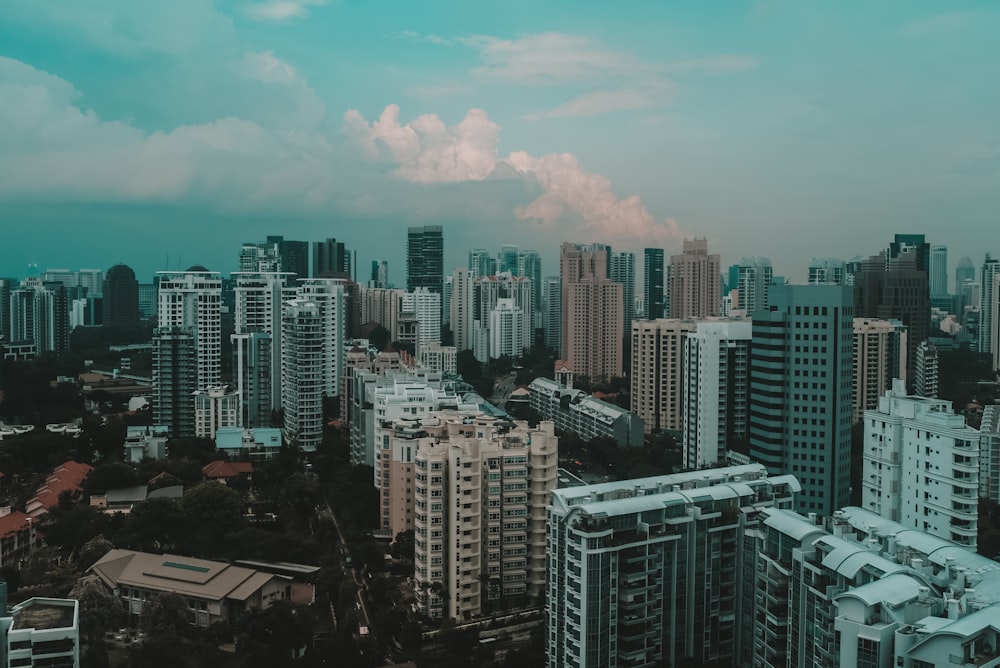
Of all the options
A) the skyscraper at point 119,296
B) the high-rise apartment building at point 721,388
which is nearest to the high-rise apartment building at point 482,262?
the skyscraper at point 119,296

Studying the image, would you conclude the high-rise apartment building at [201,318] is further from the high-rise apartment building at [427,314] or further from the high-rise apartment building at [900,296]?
the high-rise apartment building at [900,296]

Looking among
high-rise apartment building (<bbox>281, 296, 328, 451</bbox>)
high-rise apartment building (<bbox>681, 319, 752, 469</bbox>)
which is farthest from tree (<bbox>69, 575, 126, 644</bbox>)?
high-rise apartment building (<bbox>681, 319, 752, 469</bbox>)

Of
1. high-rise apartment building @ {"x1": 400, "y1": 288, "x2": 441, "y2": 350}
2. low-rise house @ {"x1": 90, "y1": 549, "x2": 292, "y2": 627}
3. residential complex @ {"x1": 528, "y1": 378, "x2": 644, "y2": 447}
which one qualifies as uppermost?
high-rise apartment building @ {"x1": 400, "y1": 288, "x2": 441, "y2": 350}

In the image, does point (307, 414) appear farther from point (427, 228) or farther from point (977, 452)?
point (427, 228)

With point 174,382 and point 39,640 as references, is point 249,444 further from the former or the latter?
point 39,640

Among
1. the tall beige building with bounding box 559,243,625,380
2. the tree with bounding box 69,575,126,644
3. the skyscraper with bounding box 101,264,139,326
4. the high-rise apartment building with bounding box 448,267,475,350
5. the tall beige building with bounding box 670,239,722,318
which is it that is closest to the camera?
the tree with bounding box 69,575,126,644

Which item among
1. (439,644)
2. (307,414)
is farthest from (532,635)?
(307,414)

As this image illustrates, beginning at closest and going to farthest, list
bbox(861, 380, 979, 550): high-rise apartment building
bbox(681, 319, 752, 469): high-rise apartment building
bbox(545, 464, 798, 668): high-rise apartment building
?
bbox(545, 464, 798, 668): high-rise apartment building
bbox(861, 380, 979, 550): high-rise apartment building
bbox(681, 319, 752, 469): high-rise apartment building

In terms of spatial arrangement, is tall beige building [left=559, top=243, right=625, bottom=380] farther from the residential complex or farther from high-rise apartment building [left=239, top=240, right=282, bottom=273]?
high-rise apartment building [left=239, top=240, right=282, bottom=273]
